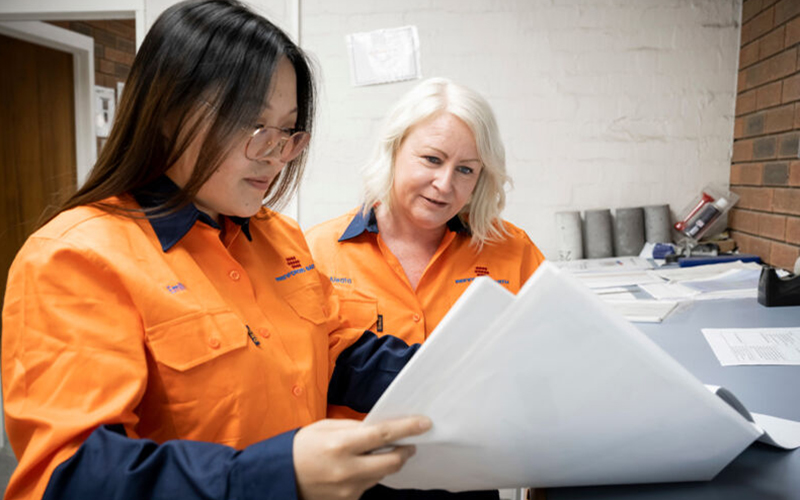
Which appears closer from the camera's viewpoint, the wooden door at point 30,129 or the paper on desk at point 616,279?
the paper on desk at point 616,279

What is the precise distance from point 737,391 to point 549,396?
0.74 metres

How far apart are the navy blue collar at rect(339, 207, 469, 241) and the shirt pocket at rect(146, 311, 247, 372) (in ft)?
2.73

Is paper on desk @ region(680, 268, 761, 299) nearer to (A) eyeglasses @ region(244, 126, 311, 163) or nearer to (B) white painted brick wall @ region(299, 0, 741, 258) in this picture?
(B) white painted brick wall @ region(299, 0, 741, 258)

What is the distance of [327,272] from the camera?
5.28ft

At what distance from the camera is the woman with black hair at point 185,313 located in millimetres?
620

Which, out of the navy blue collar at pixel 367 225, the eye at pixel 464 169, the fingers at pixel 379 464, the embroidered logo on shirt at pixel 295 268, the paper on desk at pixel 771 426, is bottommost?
the paper on desk at pixel 771 426

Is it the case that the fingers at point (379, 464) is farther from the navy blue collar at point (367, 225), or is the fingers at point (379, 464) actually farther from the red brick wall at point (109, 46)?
the red brick wall at point (109, 46)

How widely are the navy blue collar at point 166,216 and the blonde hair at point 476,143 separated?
90 centimetres

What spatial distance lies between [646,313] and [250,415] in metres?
1.40

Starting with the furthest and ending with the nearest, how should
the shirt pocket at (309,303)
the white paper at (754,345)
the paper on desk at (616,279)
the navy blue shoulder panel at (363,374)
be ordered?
the paper on desk at (616,279)
the white paper at (754,345)
the navy blue shoulder panel at (363,374)
the shirt pocket at (309,303)

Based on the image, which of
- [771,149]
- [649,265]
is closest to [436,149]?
[649,265]

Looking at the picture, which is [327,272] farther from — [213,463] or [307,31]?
[307,31]

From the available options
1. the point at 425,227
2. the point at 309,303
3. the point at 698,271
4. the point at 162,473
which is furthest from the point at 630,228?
the point at 162,473

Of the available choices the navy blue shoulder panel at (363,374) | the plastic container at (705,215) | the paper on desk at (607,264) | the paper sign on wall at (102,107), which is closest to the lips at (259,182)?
the navy blue shoulder panel at (363,374)
